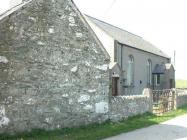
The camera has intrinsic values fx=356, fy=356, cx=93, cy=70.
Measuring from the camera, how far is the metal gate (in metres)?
21.8

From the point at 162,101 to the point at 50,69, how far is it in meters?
10.7

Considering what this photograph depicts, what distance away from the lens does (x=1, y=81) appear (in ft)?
39.4

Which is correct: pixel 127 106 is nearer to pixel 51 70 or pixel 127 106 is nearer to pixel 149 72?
pixel 51 70

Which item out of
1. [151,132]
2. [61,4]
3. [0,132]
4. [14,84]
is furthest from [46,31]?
[151,132]

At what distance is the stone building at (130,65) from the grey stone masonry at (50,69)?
1085 centimetres

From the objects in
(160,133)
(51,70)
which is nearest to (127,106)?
(160,133)

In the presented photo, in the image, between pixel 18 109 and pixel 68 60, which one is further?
pixel 68 60

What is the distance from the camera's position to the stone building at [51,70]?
483 inches

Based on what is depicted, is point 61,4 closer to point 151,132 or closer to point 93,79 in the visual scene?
point 93,79

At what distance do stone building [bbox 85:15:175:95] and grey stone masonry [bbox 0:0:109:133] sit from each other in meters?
10.9

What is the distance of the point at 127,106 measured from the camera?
17.7 m

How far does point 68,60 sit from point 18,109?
2.98 meters

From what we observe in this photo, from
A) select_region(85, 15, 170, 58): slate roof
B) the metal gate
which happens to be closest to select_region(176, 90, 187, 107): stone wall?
the metal gate

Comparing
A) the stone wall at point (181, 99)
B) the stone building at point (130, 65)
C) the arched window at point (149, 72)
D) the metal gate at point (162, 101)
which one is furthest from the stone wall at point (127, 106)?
the arched window at point (149, 72)
